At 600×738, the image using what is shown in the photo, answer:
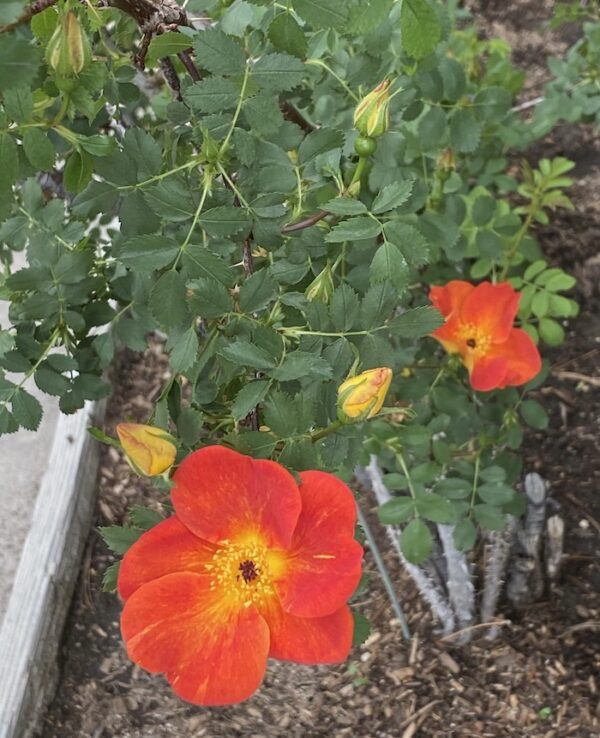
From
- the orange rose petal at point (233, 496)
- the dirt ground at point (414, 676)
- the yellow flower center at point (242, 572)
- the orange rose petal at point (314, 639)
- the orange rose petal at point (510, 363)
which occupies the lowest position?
the dirt ground at point (414, 676)

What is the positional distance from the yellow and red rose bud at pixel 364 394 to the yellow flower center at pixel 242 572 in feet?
0.41

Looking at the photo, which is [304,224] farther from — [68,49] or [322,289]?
[68,49]

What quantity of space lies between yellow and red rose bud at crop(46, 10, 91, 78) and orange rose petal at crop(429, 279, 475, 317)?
674 mm

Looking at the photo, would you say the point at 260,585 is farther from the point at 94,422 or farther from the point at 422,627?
the point at 94,422

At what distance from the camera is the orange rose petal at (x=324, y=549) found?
0.58 m

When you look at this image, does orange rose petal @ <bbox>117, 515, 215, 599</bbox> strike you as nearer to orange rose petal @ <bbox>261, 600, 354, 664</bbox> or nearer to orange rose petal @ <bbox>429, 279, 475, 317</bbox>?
orange rose petal @ <bbox>261, 600, 354, 664</bbox>

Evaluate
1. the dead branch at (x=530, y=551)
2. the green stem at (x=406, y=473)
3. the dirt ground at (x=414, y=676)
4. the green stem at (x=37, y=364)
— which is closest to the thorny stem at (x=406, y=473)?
the green stem at (x=406, y=473)

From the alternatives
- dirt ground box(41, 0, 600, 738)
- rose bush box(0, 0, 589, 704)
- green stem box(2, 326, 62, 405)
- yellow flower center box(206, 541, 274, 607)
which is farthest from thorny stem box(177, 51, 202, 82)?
dirt ground box(41, 0, 600, 738)

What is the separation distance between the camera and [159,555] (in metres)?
0.62

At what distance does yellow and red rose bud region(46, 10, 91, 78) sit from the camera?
1.94 ft

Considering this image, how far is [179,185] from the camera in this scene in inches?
27.4

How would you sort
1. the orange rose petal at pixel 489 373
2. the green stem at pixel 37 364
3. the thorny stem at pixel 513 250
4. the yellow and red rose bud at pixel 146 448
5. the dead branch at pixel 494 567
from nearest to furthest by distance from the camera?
the yellow and red rose bud at pixel 146 448
the green stem at pixel 37 364
the orange rose petal at pixel 489 373
the dead branch at pixel 494 567
the thorny stem at pixel 513 250

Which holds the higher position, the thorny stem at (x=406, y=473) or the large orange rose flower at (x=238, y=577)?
the large orange rose flower at (x=238, y=577)

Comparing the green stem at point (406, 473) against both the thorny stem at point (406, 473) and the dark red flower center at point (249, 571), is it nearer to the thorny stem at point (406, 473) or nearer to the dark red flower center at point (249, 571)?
the thorny stem at point (406, 473)
